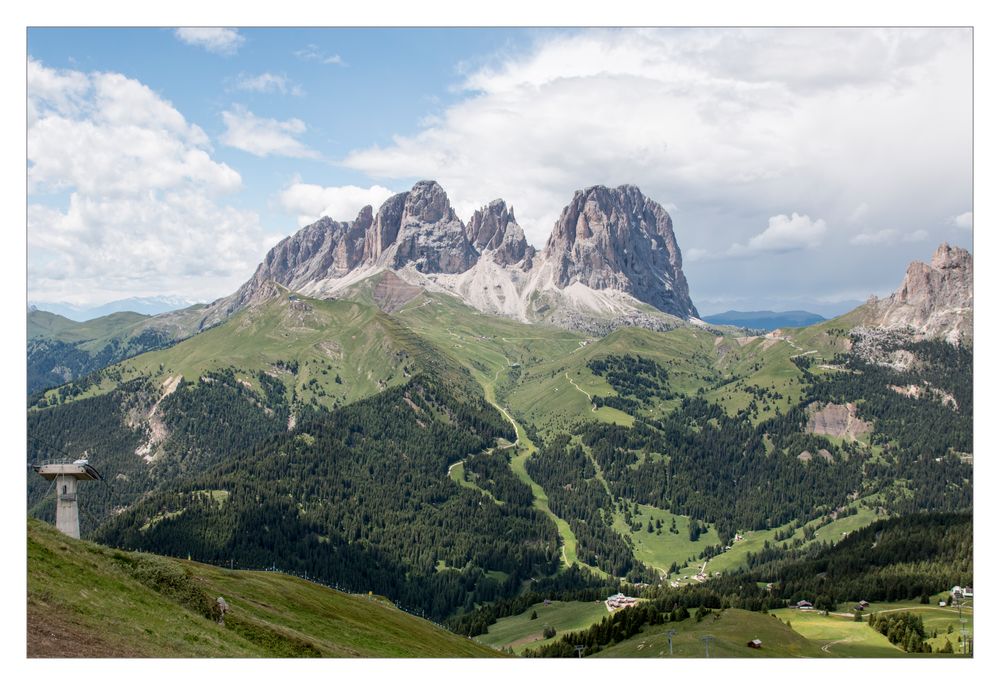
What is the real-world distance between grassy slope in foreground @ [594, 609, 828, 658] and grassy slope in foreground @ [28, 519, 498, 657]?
181ft

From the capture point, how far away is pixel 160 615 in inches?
2968

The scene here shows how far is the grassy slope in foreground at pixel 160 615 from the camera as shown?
6625cm

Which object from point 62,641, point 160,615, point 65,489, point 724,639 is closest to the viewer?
point 62,641

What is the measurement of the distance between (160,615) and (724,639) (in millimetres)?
111481

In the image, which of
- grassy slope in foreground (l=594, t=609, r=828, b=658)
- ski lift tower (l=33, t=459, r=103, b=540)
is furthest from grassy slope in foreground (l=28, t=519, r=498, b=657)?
grassy slope in foreground (l=594, t=609, r=828, b=658)

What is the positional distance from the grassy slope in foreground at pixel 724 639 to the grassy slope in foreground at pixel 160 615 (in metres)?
55.3

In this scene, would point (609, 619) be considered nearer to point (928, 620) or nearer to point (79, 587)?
point (928, 620)

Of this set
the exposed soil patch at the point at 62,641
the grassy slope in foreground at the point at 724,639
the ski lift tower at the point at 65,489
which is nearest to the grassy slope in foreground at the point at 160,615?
the exposed soil patch at the point at 62,641

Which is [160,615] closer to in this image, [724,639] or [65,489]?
[65,489]

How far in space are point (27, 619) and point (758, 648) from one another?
4795 inches

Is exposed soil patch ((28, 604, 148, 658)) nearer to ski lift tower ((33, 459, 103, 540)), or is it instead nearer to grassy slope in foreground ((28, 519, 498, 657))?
grassy slope in foreground ((28, 519, 498, 657))

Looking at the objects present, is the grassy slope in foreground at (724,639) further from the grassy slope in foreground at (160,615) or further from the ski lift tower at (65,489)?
the ski lift tower at (65,489)

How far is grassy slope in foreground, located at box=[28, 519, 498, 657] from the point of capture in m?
66.2

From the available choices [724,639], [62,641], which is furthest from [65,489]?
[724,639]
